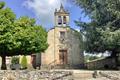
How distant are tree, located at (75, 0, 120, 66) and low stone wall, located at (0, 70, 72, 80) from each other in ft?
23.6

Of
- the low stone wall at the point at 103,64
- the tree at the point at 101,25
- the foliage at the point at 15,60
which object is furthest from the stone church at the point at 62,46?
the tree at the point at 101,25

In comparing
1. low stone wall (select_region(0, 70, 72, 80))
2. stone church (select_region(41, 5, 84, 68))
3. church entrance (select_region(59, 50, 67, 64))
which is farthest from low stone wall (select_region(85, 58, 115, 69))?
low stone wall (select_region(0, 70, 72, 80))

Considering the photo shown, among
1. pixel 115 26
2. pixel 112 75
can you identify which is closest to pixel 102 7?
pixel 115 26

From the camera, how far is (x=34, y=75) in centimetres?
2666

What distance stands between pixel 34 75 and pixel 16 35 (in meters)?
5.65

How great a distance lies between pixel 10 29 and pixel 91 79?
8797 mm

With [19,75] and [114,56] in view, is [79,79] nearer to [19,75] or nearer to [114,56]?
[19,75]

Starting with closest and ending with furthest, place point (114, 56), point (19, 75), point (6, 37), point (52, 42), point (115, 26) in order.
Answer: point (19, 75)
point (6, 37)
point (115, 26)
point (114, 56)
point (52, 42)

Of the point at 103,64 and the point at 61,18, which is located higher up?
the point at 61,18

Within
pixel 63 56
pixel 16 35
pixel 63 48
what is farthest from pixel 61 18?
pixel 16 35

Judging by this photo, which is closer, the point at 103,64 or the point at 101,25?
the point at 101,25

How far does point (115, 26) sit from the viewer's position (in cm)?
3416

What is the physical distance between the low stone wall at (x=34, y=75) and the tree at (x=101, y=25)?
283 inches

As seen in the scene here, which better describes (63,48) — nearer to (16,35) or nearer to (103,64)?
(103,64)
